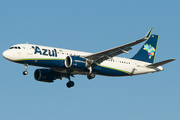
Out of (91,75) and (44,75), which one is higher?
(44,75)

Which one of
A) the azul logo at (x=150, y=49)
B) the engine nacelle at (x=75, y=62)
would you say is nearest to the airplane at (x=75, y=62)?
the engine nacelle at (x=75, y=62)

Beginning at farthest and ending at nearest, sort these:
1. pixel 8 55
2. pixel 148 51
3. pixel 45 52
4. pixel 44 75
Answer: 1. pixel 148 51
2. pixel 44 75
3. pixel 45 52
4. pixel 8 55

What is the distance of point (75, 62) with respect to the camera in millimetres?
45219

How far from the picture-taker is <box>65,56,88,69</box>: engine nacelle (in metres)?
45.0

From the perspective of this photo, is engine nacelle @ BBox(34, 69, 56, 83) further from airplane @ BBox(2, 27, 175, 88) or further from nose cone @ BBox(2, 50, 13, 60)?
nose cone @ BBox(2, 50, 13, 60)

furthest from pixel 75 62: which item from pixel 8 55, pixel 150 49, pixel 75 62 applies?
pixel 150 49

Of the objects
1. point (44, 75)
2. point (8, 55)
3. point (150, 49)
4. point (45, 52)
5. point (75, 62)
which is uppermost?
point (150, 49)

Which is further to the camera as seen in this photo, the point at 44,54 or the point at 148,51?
the point at 148,51

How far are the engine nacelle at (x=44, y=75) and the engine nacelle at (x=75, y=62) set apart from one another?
6.20 meters

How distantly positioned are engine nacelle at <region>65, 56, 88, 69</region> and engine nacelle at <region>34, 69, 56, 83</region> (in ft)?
20.3

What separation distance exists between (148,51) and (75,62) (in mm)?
16007

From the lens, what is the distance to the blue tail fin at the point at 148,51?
181 ft

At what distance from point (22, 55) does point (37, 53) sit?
1.93 metres

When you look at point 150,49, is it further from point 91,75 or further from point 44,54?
point 44,54
